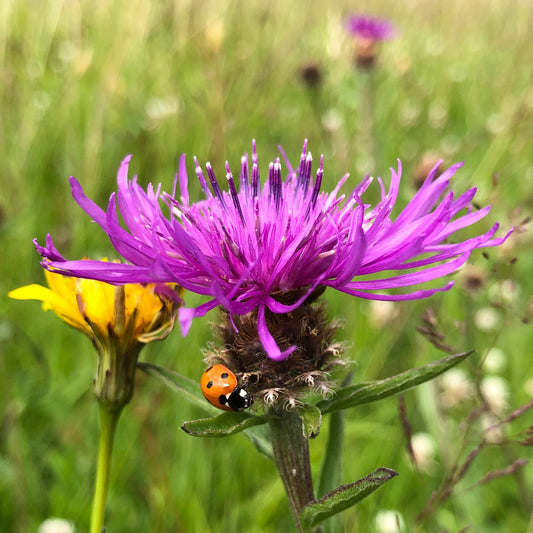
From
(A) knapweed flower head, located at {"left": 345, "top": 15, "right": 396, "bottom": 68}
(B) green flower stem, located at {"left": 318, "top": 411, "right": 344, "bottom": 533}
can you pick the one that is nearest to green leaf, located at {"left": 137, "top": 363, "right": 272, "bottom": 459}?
(B) green flower stem, located at {"left": 318, "top": 411, "right": 344, "bottom": 533}

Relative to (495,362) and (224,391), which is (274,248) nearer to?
(224,391)

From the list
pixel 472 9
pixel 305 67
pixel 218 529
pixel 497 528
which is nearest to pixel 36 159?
pixel 305 67

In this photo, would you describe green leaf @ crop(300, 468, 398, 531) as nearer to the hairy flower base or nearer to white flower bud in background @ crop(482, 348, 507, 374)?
the hairy flower base

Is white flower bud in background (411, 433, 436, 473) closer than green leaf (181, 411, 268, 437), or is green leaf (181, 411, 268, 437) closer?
green leaf (181, 411, 268, 437)

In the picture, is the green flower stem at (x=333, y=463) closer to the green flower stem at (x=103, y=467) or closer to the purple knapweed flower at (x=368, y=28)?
the green flower stem at (x=103, y=467)

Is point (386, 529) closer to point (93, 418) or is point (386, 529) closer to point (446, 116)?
point (93, 418)

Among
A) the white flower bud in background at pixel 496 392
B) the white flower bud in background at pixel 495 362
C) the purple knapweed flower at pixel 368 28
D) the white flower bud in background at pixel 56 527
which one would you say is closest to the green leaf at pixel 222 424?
the white flower bud in background at pixel 56 527
